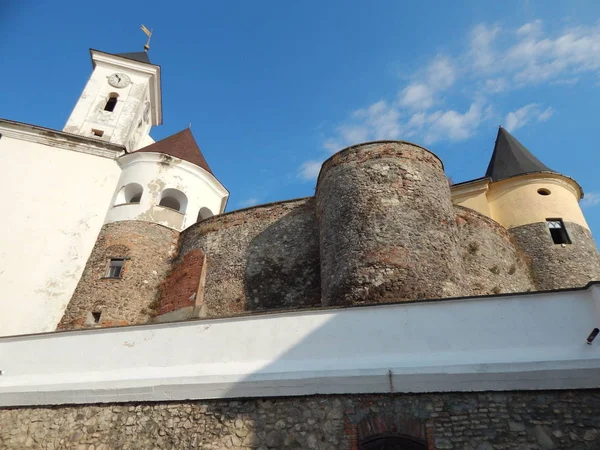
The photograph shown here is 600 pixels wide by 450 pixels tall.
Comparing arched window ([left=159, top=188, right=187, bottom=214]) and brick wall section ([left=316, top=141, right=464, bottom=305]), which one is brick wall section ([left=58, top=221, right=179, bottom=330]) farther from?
brick wall section ([left=316, top=141, right=464, bottom=305])

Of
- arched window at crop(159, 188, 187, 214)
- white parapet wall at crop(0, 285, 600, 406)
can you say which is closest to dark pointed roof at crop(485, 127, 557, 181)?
white parapet wall at crop(0, 285, 600, 406)

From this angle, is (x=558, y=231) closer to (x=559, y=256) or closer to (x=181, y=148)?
(x=559, y=256)

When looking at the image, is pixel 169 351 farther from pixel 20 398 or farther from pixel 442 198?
pixel 442 198

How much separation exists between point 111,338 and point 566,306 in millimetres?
6816

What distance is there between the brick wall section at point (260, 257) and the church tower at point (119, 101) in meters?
7.21

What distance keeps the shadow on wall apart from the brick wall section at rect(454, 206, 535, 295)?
13.4ft

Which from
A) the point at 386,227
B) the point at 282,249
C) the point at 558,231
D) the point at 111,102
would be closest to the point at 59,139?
the point at 111,102

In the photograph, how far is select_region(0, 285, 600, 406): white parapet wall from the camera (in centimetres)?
547

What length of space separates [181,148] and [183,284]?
6.63m

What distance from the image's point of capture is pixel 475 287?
11344 millimetres

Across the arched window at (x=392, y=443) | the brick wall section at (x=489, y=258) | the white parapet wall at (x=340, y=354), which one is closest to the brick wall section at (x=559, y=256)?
the brick wall section at (x=489, y=258)

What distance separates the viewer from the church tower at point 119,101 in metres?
18.2

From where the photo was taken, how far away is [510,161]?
16.2 m

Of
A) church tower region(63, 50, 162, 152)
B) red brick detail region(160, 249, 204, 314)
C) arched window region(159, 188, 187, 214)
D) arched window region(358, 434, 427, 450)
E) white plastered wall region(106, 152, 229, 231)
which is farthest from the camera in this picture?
church tower region(63, 50, 162, 152)
